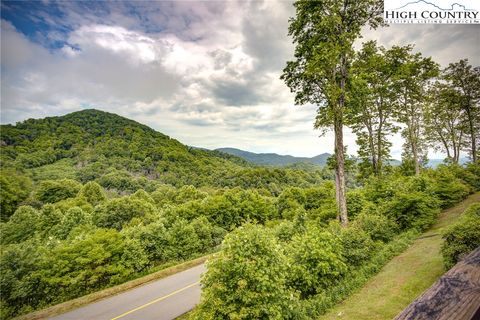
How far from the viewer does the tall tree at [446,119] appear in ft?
83.4

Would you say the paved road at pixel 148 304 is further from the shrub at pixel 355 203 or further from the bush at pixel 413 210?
the shrub at pixel 355 203

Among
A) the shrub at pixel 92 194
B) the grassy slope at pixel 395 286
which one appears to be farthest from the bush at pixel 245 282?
the shrub at pixel 92 194

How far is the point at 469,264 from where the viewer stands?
170 centimetres

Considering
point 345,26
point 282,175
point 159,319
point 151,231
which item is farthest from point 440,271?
point 282,175

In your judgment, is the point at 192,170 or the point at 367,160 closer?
the point at 367,160

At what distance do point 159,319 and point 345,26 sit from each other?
18.4 meters

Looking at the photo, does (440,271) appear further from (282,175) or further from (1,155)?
(1,155)

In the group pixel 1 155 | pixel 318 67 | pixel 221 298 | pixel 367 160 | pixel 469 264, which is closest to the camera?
pixel 469 264

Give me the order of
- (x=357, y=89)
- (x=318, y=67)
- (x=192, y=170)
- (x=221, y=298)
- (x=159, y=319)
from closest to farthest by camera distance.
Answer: (x=221, y=298) < (x=159, y=319) < (x=318, y=67) < (x=357, y=89) < (x=192, y=170)

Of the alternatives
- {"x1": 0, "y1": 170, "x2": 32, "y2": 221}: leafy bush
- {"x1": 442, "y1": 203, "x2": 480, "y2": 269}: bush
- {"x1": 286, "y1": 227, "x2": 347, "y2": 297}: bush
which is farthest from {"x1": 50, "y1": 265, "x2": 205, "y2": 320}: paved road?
{"x1": 0, "y1": 170, "x2": 32, "y2": 221}: leafy bush

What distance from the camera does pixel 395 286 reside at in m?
9.00

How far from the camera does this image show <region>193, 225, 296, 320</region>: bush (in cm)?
669

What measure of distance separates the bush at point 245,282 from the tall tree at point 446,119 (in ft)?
80.1

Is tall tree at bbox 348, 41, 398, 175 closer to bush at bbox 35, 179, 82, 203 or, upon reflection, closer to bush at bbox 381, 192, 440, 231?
bush at bbox 381, 192, 440, 231
